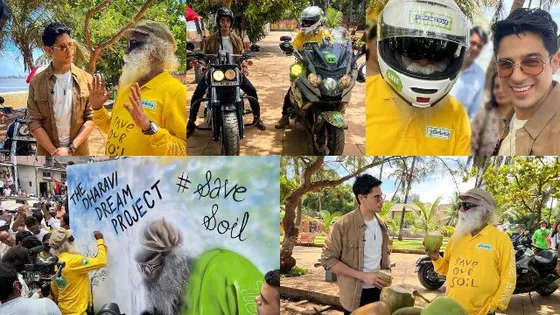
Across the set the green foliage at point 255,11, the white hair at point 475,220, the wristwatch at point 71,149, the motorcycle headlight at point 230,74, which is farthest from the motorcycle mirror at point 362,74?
the wristwatch at point 71,149

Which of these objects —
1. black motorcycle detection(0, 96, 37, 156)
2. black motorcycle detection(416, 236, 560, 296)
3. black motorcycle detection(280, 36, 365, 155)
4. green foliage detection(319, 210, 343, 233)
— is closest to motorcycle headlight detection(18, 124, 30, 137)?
black motorcycle detection(0, 96, 37, 156)

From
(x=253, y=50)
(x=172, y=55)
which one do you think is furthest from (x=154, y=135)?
(x=253, y=50)

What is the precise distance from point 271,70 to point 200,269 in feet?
5.37

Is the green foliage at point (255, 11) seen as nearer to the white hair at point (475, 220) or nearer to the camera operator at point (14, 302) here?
the white hair at point (475, 220)

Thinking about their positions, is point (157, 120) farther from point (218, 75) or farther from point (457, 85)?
A: point (457, 85)

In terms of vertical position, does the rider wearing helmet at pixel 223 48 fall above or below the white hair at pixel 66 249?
above

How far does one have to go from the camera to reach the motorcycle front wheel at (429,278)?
4.01 metres

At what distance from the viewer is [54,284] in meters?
4.75

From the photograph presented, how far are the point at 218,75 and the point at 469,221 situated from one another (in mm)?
2108

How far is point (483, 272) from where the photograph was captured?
12.6ft

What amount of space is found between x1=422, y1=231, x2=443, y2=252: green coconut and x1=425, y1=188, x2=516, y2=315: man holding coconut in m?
0.01

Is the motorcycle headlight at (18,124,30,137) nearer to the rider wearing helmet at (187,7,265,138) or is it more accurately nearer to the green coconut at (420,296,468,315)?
the rider wearing helmet at (187,7,265,138)

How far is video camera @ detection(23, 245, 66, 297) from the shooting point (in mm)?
4625

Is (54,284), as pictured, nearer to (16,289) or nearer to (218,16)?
(16,289)
